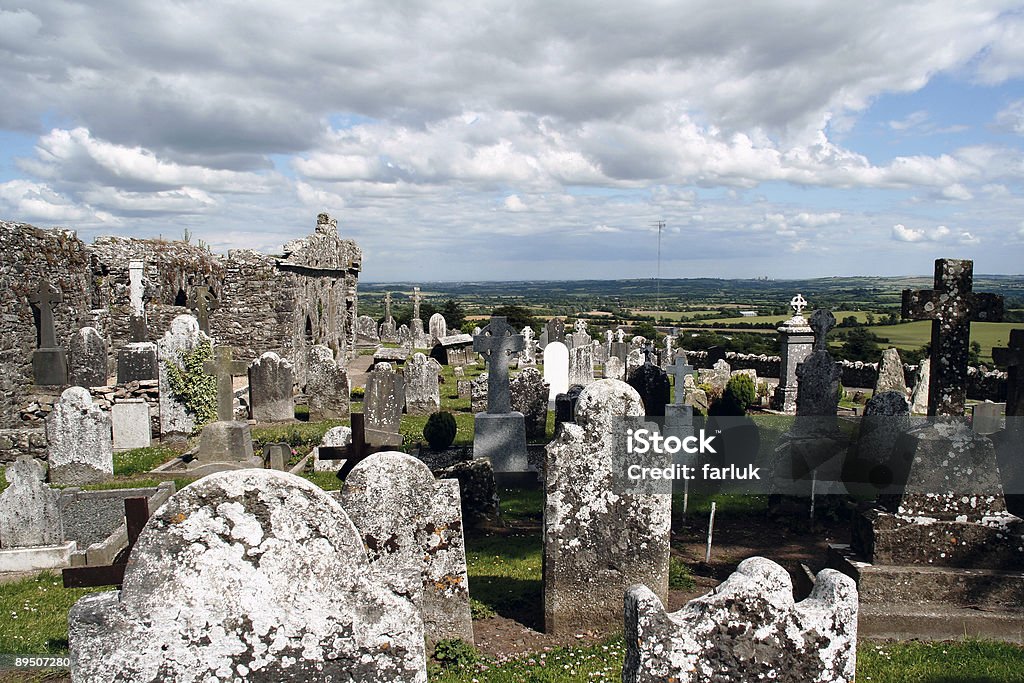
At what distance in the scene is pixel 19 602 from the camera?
21.4 ft

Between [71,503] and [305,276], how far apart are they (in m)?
16.4

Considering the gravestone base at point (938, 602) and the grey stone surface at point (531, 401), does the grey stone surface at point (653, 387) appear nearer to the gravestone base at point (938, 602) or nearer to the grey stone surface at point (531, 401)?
the grey stone surface at point (531, 401)

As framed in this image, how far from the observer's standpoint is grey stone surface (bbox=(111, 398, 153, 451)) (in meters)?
13.5

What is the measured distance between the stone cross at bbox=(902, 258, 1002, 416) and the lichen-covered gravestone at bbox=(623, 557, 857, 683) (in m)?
5.24

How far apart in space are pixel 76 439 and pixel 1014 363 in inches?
586

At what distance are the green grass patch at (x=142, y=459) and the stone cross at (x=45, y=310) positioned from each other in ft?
14.5

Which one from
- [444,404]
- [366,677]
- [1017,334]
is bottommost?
[444,404]

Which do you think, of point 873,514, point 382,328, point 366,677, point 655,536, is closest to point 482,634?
point 655,536

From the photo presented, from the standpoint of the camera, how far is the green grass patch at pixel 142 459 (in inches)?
467

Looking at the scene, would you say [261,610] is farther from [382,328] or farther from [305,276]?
[382,328]

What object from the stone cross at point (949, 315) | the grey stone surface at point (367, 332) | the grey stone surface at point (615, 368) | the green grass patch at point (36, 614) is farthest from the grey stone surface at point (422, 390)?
the grey stone surface at point (367, 332)

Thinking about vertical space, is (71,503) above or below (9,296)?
below

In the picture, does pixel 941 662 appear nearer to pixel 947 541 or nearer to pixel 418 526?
pixel 947 541

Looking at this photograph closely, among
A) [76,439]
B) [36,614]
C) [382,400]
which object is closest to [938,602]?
[36,614]
